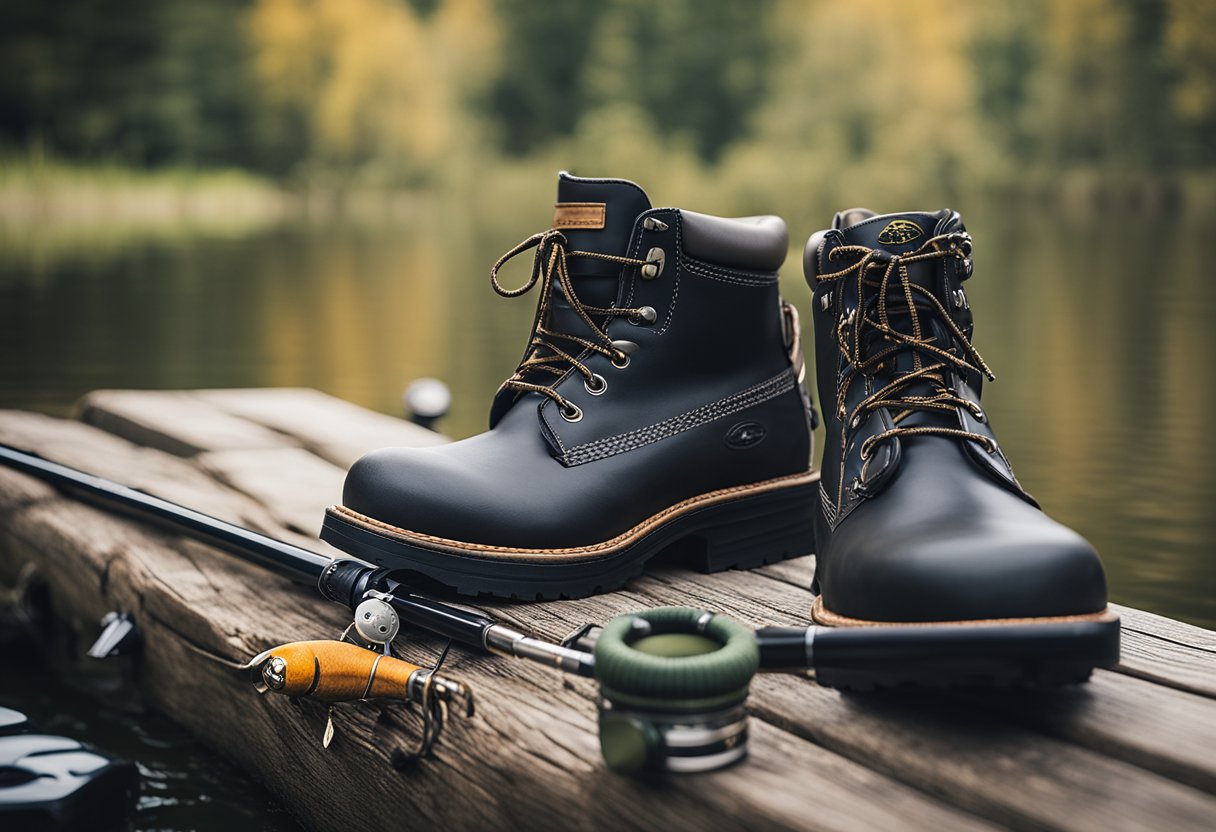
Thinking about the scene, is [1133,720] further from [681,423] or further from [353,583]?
[353,583]

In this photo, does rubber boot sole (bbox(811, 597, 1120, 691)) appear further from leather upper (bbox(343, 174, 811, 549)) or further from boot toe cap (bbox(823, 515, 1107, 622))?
leather upper (bbox(343, 174, 811, 549))

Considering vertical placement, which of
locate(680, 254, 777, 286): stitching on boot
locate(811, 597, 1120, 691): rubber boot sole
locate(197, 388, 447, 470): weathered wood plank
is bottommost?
locate(197, 388, 447, 470): weathered wood plank

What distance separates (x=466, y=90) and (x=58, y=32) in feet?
39.3

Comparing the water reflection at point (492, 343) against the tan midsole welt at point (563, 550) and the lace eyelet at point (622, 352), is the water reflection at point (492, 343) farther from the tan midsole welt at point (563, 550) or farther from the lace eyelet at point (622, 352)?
the lace eyelet at point (622, 352)

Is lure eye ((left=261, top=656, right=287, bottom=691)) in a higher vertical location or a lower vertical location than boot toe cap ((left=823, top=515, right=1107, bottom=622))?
lower

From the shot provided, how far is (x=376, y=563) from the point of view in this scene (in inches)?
53.4

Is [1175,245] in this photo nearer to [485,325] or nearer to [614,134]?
[485,325]

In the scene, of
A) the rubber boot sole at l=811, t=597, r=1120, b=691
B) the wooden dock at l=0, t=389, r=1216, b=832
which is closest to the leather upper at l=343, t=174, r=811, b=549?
the wooden dock at l=0, t=389, r=1216, b=832

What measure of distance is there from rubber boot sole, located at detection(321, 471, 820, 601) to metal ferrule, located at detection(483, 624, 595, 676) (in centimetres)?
17

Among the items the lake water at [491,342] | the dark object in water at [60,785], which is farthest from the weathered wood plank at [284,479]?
the lake water at [491,342]

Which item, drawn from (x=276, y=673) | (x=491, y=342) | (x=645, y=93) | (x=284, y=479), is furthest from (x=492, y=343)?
(x=645, y=93)

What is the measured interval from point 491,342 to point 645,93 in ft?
79.3

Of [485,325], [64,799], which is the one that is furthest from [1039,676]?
[485,325]

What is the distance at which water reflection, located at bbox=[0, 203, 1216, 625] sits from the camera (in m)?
3.82
